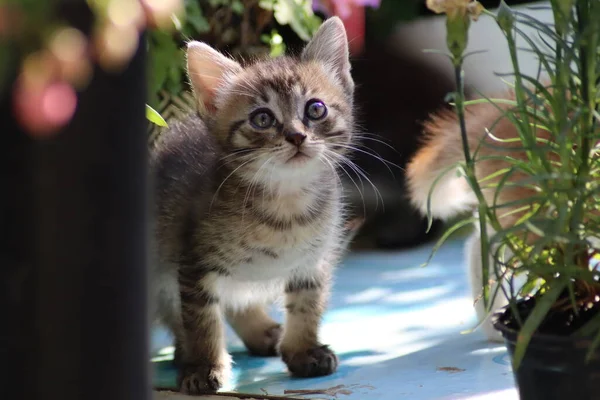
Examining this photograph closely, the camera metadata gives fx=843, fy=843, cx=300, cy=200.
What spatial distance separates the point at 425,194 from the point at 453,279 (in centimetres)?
71

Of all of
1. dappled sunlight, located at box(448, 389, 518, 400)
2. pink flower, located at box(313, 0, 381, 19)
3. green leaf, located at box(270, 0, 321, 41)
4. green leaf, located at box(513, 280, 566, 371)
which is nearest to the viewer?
green leaf, located at box(513, 280, 566, 371)

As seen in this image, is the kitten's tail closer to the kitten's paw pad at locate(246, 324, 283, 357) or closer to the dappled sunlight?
the kitten's paw pad at locate(246, 324, 283, 357)

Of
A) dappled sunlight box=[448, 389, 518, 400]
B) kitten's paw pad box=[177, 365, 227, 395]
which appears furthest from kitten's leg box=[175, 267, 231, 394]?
dappled sunlight box=[448, 389, 518, 400]

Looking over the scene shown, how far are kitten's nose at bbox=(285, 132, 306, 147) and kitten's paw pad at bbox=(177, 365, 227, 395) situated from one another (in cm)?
58

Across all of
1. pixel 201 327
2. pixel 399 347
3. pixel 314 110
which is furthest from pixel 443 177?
pixel 201 327

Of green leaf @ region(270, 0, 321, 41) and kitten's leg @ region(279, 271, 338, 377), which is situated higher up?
green leaf @ region(270, 0, 321, 41)

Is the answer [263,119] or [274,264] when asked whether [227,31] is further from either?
[274,264]

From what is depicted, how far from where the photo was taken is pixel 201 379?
199 cm

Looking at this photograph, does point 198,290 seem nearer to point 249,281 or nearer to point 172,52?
point 249,281

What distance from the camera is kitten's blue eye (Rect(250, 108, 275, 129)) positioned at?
1.99 metres

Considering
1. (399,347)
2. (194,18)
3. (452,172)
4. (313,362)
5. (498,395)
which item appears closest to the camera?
(498,395)

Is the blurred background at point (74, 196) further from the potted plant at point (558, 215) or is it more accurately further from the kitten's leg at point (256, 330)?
the kitten's leg at point (256, 330)

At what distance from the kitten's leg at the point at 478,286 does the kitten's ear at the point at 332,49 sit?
622 mm

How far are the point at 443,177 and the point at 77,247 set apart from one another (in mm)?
1727
